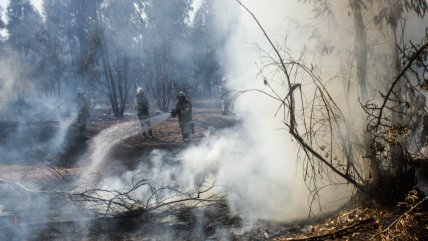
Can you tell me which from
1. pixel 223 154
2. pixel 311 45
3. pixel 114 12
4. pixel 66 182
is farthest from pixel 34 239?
pixel 114 12

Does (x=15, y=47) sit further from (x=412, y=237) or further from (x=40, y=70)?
(x=412, y=237)

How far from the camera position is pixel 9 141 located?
Answer: 46.9ft

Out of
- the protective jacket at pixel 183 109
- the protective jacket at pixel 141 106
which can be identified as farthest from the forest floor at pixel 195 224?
A: the protective jacket at pixel 141 106

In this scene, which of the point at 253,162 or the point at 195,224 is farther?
the point at 253,162

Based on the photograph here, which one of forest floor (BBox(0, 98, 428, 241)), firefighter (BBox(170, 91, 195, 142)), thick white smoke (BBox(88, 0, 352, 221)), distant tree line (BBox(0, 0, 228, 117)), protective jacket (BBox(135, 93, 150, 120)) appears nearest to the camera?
A: forest floor (BBox(0, 98, 428, 241))

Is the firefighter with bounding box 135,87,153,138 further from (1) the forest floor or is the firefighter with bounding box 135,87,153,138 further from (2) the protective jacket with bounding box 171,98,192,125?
(1) the forest floor

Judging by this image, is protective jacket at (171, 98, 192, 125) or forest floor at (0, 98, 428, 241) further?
protective jacket at (171, 98, 192, 125)

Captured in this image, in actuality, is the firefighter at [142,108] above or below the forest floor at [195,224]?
above

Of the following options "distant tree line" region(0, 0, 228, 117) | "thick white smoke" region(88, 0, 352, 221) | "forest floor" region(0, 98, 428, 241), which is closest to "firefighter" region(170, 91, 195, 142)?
"thick white smoke" region(88, 0, 352, 221)

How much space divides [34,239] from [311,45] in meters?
5.72

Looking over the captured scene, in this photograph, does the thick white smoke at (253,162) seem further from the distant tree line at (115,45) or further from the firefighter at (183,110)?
the distant tree line at (115,45)

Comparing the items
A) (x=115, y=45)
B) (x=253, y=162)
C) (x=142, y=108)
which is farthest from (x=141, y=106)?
(x=115, y=45)

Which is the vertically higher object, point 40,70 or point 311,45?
point 40,70

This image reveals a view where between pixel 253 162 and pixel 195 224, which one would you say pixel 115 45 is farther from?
pixel 195 224
